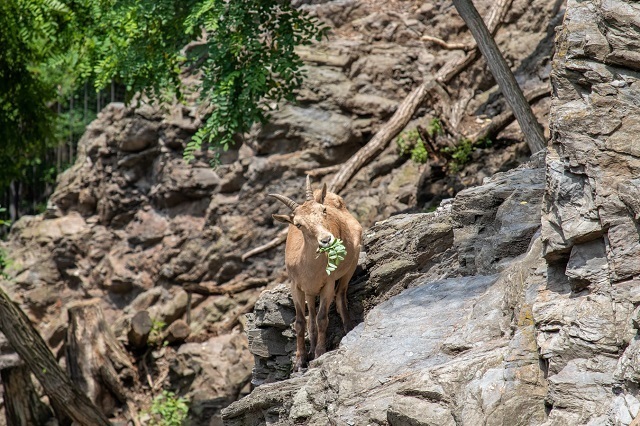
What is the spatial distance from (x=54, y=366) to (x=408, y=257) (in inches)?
262

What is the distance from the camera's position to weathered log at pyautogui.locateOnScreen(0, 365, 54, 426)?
13.9 metres

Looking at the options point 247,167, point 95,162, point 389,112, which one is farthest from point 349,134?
point 95,162

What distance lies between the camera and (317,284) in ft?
29.1

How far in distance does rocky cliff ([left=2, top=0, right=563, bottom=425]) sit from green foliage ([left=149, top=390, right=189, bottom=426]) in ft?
0.72

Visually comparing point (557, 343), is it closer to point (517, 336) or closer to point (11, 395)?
point (517, 336)

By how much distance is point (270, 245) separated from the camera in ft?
50.3

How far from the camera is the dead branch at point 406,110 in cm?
1517

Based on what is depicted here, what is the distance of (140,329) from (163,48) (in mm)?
5372

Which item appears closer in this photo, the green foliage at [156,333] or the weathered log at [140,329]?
the weathered log at [140,329]

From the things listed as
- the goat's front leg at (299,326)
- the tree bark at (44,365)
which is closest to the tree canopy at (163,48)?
the tree bark at (44,365)

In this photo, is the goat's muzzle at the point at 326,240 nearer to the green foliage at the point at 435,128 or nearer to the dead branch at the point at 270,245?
the dead branch at the point at 270,245

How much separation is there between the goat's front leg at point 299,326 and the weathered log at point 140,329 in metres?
6.97

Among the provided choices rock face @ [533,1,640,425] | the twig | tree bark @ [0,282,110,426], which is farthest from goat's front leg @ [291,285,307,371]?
the twig

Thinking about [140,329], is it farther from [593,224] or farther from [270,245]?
[593,224]
